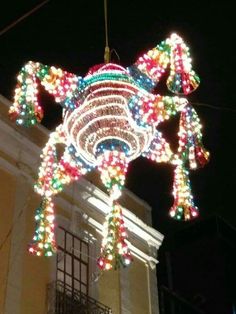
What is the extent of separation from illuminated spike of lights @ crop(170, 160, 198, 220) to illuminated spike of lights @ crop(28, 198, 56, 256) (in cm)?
168

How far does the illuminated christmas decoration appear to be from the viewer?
912 centimetres

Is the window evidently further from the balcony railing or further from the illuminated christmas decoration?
the illuminated christmas decoration

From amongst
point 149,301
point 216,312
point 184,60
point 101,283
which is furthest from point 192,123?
point 216,312

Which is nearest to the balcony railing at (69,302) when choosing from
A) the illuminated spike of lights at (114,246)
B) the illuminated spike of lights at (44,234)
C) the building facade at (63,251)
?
the building facade at (63,251)

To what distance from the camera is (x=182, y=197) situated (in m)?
10.1

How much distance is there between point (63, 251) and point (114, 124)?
5348mm

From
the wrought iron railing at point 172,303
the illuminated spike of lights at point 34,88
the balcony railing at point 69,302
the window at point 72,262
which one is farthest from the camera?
the wrought iron railing at point 172,303

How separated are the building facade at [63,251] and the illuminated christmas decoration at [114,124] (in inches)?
98.4

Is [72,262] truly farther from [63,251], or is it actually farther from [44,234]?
[44,234]

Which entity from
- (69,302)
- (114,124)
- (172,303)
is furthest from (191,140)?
(172,303)

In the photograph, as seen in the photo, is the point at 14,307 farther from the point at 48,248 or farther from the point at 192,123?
the point at 192,123

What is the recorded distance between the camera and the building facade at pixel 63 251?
12.7 metres

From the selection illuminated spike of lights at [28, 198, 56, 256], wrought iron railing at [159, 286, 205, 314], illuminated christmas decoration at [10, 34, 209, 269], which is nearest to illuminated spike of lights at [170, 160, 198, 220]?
illuminated christmas decoration at [10, 34, 209, 269]

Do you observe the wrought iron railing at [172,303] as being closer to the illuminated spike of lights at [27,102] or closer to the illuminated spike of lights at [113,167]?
the illuminated spike of lights at [27,102]
